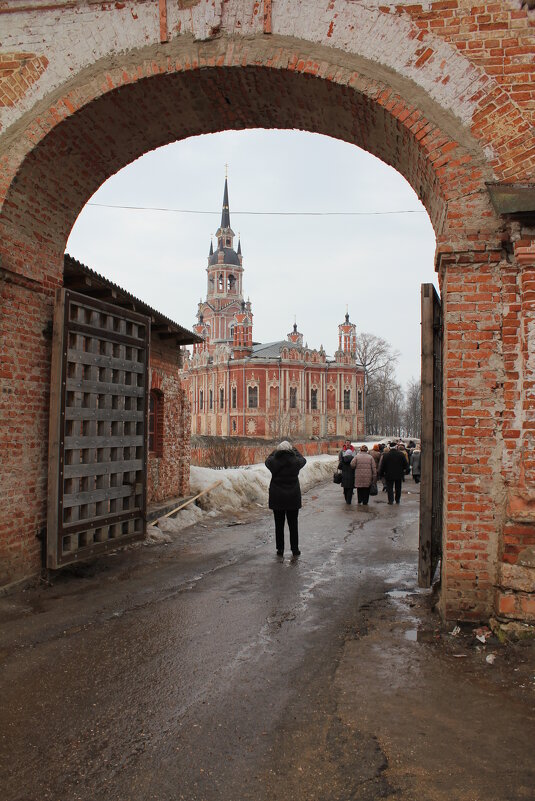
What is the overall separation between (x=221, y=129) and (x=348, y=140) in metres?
1.49

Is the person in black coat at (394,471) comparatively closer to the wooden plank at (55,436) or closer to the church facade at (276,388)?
the wooden plank at (55,436)

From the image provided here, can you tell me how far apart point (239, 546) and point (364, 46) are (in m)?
6.45

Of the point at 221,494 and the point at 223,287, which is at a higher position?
the point at 223,287

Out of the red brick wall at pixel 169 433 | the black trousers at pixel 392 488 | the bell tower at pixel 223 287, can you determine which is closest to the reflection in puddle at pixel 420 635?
the red brick wall at pixel 169 433

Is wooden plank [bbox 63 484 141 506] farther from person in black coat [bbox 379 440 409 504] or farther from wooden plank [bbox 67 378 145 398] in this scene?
person in black coat [bbox 379 440 409 504]

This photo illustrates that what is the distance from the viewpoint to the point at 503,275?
16.3 ft

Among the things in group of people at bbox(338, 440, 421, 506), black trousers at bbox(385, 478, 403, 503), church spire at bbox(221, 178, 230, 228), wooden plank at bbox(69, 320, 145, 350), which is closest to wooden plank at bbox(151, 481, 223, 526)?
group of people at bbox(338, 440, 421, 506)

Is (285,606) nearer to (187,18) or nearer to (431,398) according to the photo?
(431,398)

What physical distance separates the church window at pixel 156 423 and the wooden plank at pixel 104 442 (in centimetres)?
361

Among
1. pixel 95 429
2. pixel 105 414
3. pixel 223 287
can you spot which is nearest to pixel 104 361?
Answer: pixel 105 414

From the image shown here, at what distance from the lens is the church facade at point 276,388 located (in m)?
60.2

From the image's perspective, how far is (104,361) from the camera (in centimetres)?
718

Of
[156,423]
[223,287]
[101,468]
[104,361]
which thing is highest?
[223,287]

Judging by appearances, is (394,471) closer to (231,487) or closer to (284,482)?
(231,487)
